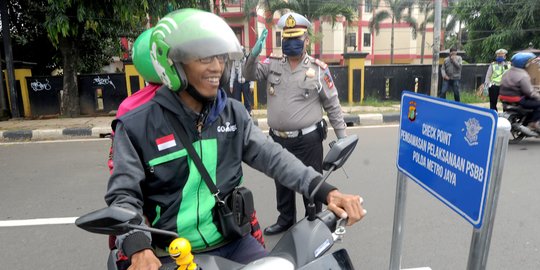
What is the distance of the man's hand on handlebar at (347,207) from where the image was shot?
58.6 inches

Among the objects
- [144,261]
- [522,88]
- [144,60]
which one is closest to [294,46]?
[144,60]

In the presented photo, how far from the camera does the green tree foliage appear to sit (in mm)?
18562

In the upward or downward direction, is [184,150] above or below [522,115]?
above

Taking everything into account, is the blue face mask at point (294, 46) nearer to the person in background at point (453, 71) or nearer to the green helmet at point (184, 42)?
the green helmet at point (184, 42)

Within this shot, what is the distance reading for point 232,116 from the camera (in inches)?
69.8

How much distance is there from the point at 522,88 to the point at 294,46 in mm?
5125

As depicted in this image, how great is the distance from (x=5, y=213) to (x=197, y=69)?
3596 millimetres

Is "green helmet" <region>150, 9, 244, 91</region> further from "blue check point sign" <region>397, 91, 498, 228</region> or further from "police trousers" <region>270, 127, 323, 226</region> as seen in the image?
"police trousers" <region>270, 127, 323, 226</region>

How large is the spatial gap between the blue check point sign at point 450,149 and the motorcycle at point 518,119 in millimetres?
5479

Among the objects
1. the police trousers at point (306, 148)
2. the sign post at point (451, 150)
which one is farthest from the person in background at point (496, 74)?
the sign post at point (451, 150)

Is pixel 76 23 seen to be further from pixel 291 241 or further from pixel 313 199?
pixel 291 241

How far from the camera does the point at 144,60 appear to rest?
7.40ft

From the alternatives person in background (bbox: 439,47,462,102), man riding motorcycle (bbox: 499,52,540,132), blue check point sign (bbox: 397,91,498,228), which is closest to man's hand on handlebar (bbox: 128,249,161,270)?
blue check point sign (bbox: 397,91,498,228)

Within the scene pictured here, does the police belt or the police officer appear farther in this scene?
the police belt
